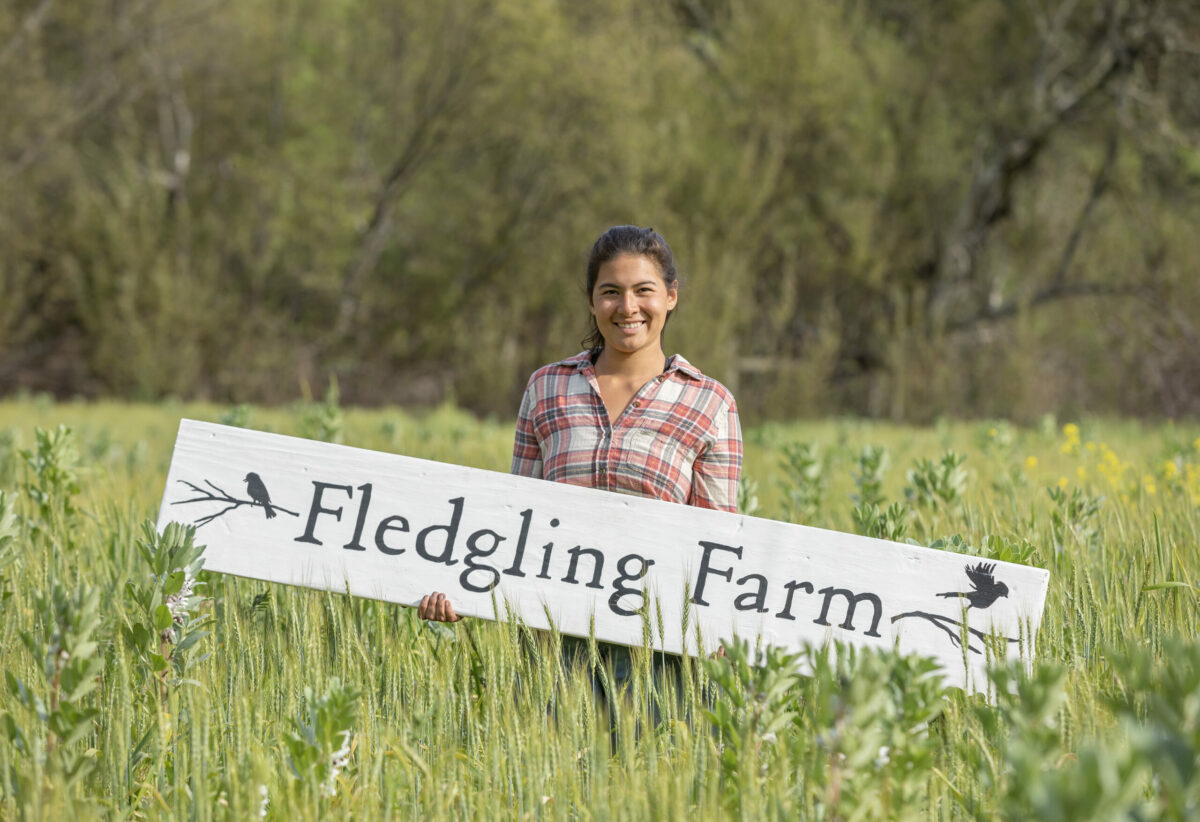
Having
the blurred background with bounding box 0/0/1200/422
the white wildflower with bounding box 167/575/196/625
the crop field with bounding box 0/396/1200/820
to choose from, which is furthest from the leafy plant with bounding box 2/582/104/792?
the blurred background with bounding box 0/0/1200/422

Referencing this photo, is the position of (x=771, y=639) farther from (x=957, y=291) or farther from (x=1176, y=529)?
(x=957, y=291)

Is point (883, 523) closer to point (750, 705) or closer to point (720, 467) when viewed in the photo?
point (720, 467)

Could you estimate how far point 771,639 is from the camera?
2.37 m

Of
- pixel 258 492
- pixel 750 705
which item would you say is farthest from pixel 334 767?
pixel 258 492

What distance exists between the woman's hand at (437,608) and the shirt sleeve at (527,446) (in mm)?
495

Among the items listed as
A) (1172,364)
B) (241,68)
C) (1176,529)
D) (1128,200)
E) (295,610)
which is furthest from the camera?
(241,68)

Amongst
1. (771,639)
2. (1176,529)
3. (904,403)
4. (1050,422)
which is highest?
(904,403)

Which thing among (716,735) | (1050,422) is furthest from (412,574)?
(1050,422)

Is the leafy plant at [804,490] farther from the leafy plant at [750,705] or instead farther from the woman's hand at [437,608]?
the leafy plant at [750,705]

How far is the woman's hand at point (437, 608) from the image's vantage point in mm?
2506

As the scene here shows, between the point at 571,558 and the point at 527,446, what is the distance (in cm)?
52

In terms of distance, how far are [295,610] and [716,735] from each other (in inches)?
47.1

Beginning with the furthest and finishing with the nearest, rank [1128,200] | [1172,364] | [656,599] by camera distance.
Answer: [1128,200] → [1172,364] → [656,599]

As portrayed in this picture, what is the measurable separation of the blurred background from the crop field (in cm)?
1287
